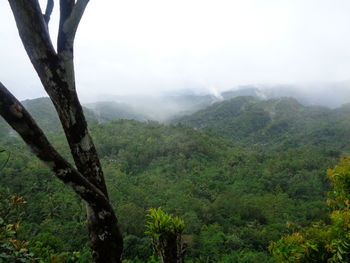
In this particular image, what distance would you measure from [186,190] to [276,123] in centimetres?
5658

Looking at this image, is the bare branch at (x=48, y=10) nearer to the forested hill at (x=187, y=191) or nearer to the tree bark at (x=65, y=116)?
the tree bark at (x=65, y=116)

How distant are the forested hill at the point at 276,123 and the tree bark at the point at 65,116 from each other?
188ft

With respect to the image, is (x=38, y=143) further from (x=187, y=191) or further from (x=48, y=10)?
(x=187, y=191)

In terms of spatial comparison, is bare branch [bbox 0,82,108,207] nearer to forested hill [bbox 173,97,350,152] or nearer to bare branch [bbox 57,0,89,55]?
bare branch [bbox 57,0,89,55]

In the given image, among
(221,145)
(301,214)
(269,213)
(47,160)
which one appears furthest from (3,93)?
(221,145)

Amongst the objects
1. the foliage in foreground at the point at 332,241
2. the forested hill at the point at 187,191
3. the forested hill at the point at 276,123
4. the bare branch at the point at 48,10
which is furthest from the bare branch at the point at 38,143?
the forested hill at the point at 276,123

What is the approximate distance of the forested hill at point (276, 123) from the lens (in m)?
54.9

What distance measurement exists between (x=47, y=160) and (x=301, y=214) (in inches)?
1080

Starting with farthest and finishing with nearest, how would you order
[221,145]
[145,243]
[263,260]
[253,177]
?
[221,145], [253,177], [145,243], [263,260]

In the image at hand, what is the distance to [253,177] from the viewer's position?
31.5 m

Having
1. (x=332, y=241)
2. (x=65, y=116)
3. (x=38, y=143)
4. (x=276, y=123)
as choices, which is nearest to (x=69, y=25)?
(x=65, y=116)

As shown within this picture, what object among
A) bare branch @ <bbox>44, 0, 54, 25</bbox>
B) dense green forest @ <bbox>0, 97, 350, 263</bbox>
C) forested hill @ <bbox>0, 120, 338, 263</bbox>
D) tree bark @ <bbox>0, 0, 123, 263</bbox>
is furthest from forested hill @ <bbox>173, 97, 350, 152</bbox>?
bare branch @ <bbox>44, 0, 54, 25</bbox>

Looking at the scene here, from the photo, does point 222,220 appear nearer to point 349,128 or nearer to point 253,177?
point 253,177

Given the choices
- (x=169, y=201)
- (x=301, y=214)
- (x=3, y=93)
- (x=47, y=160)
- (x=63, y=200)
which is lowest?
(x=301, y=214)
